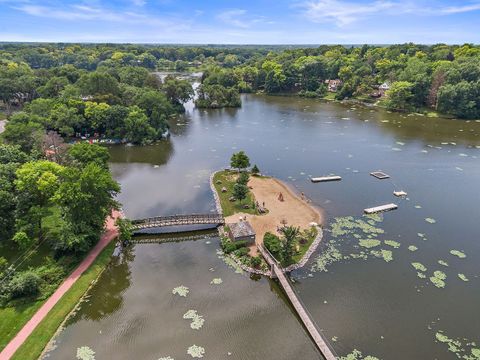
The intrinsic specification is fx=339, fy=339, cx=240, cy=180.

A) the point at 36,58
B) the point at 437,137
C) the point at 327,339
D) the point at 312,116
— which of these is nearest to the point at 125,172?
the point at 327,339

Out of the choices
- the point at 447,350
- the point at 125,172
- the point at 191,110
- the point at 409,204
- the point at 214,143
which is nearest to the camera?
the point at 447,350

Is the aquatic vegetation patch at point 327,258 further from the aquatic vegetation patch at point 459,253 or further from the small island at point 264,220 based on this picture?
the aquatic vegetation patch at point 459,253

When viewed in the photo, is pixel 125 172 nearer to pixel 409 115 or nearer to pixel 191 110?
pixel 191 110

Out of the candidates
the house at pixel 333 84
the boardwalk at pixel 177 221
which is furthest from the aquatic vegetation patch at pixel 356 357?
the house at pixel 333 84

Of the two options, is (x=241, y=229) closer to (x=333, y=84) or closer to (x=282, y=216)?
(x=282, y=216)

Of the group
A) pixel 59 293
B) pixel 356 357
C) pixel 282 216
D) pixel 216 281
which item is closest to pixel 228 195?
pixel 282 216

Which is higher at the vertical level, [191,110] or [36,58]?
[36,58]
